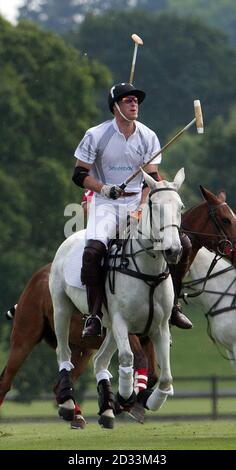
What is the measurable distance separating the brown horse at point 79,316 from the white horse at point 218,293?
596 millimetres

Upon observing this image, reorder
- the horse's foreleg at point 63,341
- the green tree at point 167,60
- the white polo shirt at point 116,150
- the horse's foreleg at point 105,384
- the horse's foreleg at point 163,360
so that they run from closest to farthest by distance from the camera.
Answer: the horse's foreleg at point 163,360 < the white polo shirt at point 116,150 < the horse's foreleg at point 105,384 < the horse's foreleg at point 63,341 < the green tree at point 167,60

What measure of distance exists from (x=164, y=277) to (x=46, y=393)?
80.8ft

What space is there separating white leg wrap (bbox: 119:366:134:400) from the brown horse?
1464mm

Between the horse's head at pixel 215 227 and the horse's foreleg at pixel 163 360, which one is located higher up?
the horse's head at pixel 215 227

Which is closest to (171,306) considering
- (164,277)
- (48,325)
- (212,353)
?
(164,277)

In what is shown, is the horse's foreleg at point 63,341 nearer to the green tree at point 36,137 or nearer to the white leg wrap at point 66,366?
the white leg wrap at point 66,366

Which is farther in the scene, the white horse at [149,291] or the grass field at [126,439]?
the grass field at [126,439]

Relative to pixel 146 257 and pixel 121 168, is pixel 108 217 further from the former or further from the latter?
pixel 146 257

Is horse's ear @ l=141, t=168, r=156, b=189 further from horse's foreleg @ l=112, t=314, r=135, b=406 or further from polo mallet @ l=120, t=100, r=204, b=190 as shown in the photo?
horse's foreleg @ l=112, t=314, r=135, b=406

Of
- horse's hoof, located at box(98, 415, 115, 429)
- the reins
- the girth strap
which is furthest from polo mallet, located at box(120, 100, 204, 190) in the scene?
horse's hoof, located at box(98, 415, 115, 429)

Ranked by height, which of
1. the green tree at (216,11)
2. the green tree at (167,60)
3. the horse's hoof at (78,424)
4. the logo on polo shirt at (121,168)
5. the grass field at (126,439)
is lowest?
the grass field at (126,439)

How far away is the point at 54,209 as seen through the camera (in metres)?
39.1

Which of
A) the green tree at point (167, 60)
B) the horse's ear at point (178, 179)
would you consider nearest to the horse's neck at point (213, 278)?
the horse's ear at point (178, 179)

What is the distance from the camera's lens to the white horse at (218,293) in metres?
17.0
